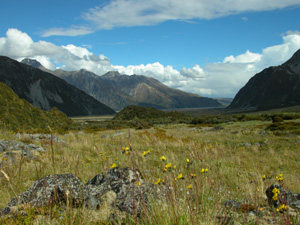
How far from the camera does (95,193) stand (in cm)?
367

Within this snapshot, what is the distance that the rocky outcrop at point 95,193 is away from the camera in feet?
9.93

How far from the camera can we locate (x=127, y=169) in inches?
166

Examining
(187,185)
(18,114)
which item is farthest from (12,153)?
(18,114)

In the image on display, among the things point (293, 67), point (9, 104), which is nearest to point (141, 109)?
point (9, 104)

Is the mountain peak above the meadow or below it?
above

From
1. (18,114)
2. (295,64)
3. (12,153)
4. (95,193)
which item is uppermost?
(295,64)

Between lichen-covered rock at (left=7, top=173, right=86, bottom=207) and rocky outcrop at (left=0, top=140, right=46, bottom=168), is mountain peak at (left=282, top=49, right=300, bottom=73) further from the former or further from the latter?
lichen-covered rock at (left=7, top=173, right=86, bottom=207)

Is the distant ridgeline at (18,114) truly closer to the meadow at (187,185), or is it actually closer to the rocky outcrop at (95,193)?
the meadow at (187,185)

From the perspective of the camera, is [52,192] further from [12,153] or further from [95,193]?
[12,153]

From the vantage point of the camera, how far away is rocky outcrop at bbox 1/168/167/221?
9.93ft

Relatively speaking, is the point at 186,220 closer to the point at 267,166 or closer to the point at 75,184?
the point at 75,184

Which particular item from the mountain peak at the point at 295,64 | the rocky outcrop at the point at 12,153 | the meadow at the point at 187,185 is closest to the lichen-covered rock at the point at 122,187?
the meadow at the point at 187,185

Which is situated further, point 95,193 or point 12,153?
point 12,153

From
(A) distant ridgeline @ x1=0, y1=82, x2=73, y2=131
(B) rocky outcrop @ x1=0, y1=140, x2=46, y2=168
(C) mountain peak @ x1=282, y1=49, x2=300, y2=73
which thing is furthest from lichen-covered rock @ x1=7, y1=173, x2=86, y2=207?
(C) mountain peak @ x1=282, y1=49, x2=300, y2=73
